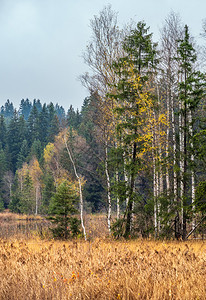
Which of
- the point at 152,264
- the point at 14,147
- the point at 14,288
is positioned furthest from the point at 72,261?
the point at 14,147

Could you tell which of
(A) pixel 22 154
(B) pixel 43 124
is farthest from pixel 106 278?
(B) pixel 43 124

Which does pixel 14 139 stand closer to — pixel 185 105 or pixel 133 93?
pixel 133 93

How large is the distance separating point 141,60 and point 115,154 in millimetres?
4064

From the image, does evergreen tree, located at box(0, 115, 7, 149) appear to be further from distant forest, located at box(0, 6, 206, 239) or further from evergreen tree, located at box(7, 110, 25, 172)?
distant forest, located at box(0, 6, 206, 239)

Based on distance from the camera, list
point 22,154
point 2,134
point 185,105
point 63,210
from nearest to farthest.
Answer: point 185,105
point 63,210
point 22,154
point 2,134

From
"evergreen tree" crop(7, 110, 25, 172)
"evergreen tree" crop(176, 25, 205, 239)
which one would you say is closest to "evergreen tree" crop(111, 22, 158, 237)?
"evergreen tree" crop(176, 25, 205, 239)

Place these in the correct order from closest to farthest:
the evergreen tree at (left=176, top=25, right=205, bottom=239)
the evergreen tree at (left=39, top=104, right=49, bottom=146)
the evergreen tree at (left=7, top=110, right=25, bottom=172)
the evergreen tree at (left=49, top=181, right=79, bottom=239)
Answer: the evergreen tree at (left=176, top=25, right=205, bottom=239) < the evergreen tree at (left=49, top=181, right=79, bottom=239) < the evergreen tree at (left=7, top=110, right=25, bottom=172) < the evergreen tree at (left=39, top=104, right=49, bottom=146)

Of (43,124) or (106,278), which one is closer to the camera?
(106,278)

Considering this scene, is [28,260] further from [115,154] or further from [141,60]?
[141,60]

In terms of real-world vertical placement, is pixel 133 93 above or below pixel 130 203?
above

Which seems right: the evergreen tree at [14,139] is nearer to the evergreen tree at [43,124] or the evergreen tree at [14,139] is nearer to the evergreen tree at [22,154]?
the evergreen tree at [22,154]

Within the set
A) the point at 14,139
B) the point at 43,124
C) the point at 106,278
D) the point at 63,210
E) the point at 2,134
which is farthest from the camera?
the point at 43,124

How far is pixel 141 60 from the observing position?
12586mm

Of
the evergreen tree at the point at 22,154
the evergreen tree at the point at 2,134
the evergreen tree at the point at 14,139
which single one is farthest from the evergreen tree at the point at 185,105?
the evergreen tree at the point at 2,134
